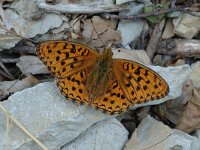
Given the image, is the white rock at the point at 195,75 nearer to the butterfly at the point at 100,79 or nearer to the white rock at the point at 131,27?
the white rock at the point at 131,27

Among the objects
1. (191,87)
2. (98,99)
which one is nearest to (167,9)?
(191,87)

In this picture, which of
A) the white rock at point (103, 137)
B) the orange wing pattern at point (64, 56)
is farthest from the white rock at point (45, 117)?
the orange wing pattern at point (64, 56)

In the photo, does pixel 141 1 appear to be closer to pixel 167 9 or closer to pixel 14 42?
pixel 167 9

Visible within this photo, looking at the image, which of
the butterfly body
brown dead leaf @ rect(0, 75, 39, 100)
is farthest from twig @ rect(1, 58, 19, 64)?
the butterfly body

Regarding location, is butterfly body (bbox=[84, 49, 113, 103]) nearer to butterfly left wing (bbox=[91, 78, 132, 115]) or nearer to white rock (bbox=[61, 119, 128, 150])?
butterfly left wing (bbox=[91, 78, 132, 115])

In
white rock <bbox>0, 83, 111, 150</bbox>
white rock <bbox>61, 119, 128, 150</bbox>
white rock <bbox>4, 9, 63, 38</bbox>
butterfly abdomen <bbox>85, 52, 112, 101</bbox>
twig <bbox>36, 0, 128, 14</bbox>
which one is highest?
twig <bbox>36, 0, 128, 14</bbox>

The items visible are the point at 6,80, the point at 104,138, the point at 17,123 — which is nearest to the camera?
the point at 17,123

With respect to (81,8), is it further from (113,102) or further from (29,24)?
(113,102)
